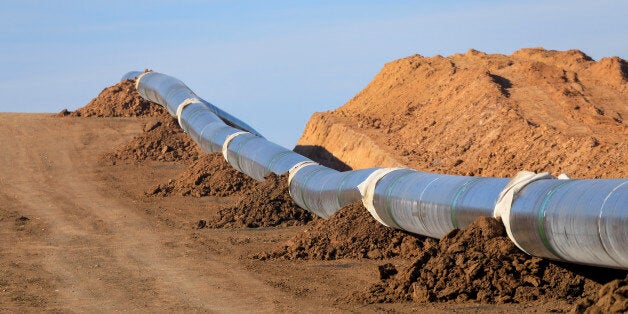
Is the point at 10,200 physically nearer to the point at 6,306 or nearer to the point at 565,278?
the point at 6,306

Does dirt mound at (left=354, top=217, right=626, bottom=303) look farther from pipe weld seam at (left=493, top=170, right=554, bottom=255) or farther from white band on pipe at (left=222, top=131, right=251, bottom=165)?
white band on pipe at (left=222, top=131, right=251, bottom=165)

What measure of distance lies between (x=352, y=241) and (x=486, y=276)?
515cm

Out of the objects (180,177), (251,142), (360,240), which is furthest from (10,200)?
(360,240)

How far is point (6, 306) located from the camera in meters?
13.9

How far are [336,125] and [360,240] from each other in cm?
1683

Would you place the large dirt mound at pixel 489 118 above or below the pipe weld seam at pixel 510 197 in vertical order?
above

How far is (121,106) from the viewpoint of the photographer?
4691 centimetres

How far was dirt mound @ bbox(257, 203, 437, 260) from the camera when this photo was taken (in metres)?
17.6

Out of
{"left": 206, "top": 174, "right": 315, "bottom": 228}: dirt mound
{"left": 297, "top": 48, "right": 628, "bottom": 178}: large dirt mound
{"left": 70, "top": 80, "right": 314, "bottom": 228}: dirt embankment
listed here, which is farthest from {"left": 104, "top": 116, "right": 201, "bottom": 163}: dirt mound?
{"left": 206, "top": 174, "right": 315, "bottom": 228}: dirt mound

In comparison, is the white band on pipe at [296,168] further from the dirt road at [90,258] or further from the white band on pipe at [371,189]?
the white band on pipe at [371,189]

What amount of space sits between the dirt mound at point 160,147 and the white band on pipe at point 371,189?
1902 cm

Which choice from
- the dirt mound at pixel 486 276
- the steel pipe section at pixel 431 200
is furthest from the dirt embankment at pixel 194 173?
the dirt mound at pixel 486 276

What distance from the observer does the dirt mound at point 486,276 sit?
12.9m

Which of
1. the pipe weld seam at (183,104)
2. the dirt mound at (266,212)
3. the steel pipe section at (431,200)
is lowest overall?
the steel pipe section at (431,200)
